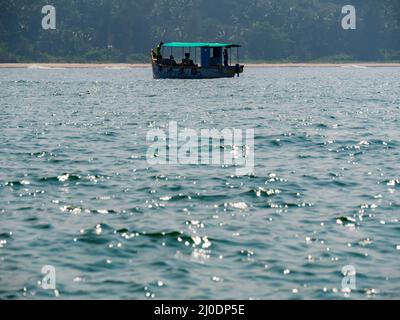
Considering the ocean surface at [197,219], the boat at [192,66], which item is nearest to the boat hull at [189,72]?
the boat at [192,66]

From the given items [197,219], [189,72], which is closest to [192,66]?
[189,72]

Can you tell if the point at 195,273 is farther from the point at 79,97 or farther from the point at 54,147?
Answer: the point at 79,97

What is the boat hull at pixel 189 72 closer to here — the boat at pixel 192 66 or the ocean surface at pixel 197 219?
the boat at pixel 192 66

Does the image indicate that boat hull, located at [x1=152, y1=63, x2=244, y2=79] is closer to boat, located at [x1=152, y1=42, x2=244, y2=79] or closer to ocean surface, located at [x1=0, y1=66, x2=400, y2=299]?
boat, located at [x1=152, y1=42, x2=244, y2=79]

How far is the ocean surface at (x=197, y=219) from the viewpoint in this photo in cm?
1425

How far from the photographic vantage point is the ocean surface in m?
14.2

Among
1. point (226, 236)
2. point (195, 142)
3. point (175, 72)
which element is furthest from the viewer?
point (175, 72)

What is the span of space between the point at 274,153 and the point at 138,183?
312 inches

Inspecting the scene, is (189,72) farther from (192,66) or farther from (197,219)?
(197,219)

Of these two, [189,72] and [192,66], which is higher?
[192,66]

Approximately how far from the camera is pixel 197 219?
61.4 ft

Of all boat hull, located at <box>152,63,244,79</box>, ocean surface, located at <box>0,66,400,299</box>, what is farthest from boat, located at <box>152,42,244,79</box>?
ocean surface, located at <box>0,66,400,299</box>
